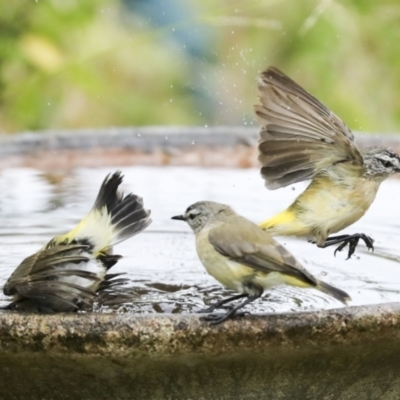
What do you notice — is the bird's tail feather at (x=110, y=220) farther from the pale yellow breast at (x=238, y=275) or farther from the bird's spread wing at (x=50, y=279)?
the pale yellow breast at (x=238, y=275)

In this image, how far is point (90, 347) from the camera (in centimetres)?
248

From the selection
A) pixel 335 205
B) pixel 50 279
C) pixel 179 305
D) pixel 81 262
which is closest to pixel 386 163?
pixel 335 205

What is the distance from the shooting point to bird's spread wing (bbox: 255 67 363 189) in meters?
3.54

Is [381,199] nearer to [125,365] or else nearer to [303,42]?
[303,42]

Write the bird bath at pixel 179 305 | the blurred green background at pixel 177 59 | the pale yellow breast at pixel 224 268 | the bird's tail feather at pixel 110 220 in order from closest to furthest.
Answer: the bird bath at pixel 179 305 → the pale yellow breast at pixel 224 268 → the bird's tail feather at pixel 110 220 → the blurred green background at pixel 177 59

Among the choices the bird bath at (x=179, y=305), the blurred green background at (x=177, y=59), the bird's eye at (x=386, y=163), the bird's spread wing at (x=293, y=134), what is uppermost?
the blurred green background at (x=177, y=59)

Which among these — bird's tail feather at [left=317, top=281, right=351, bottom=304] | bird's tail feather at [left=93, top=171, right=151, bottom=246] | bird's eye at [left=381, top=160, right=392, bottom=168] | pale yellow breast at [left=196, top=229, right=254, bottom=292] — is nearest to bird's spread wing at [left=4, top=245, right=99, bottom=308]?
pale yellow breast at [left=196, top=229, right=254, bottom=292]

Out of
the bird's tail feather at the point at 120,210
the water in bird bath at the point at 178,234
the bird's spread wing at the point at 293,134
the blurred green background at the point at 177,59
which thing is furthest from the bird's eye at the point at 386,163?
the blurred green background at the point at 177,59

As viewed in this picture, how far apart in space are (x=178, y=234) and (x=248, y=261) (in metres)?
1.77

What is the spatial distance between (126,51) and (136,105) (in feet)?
1.34

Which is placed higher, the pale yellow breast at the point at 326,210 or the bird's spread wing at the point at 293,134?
the bird's spread wing at the point at 293,134

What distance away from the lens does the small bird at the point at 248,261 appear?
2.75m

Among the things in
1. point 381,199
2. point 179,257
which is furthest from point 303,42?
point 179,257

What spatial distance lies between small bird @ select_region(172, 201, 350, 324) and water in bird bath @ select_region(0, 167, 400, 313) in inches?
11.7
